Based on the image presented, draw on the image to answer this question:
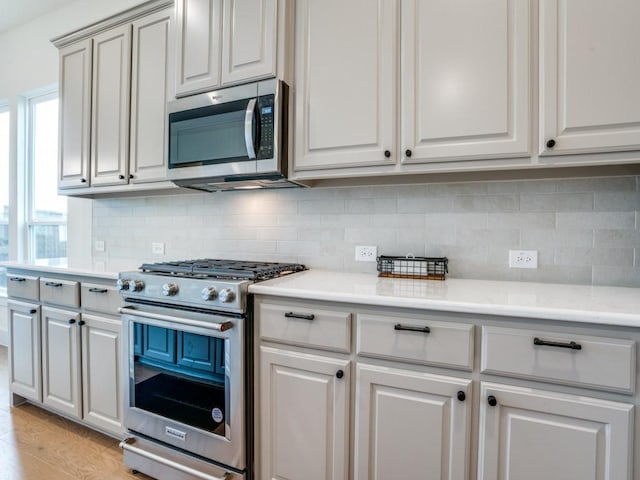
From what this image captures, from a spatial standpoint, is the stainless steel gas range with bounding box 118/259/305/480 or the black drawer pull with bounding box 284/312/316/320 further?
the stainless steel gas range with bounding box 118/259/305/480

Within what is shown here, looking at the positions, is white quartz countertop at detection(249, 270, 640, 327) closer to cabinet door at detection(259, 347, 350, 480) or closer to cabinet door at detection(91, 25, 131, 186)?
cabinet door at detection(259, 347, 350, 480)

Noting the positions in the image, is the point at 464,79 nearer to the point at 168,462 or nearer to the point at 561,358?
the point at 561,358

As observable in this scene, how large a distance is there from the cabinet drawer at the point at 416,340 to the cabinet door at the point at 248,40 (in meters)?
1.37

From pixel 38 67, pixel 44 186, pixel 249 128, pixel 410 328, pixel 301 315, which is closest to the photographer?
pixel 410 328

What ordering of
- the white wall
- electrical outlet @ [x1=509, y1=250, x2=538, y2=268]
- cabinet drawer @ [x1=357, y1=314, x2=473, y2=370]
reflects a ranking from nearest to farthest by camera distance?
cabinet drawer @ [x1=357, y1=314, x2=473, y2=370] < electrical outlet @ [x1=509, y1=250, x2=538, y2=268] < the white wall

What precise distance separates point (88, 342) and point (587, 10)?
9.49 feet

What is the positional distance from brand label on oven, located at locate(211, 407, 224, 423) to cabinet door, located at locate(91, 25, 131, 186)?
1693 millimetres

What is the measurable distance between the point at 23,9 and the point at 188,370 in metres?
3.89

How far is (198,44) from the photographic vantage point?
204 centimetres

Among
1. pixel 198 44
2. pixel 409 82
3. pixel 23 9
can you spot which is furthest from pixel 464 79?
pixel 23 9

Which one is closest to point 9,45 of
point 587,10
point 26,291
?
point 26,291

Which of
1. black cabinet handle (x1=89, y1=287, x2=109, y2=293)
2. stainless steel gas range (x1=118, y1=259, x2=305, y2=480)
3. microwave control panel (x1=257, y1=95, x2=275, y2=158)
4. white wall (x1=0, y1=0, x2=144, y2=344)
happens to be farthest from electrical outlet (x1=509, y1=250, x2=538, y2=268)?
white wall (x1=0, y1=0, x2=144, y2=344)

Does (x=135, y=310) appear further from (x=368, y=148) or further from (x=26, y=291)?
(x=368, y=148)

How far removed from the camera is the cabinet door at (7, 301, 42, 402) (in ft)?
7.60
